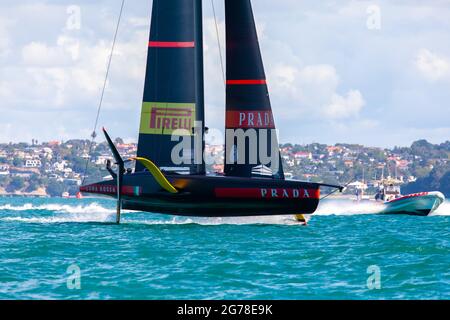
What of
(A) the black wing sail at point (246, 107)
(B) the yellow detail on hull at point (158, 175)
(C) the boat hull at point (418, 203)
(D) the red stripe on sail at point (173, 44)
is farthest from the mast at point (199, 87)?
(C) the boat hull at point (418, 203)

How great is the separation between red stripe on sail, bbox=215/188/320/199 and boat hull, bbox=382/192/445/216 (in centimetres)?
1986

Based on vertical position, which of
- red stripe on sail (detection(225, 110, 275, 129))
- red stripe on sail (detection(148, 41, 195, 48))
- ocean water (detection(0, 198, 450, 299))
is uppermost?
red stripe on sail (detection(148, 41, 195, 48))

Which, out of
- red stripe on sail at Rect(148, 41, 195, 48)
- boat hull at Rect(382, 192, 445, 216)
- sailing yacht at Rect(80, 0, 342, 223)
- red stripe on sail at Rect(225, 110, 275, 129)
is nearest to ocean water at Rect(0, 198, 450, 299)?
sailing yacht at Rect(80, 0, 342, 223)

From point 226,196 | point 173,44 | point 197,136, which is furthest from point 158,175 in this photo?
point 173,44

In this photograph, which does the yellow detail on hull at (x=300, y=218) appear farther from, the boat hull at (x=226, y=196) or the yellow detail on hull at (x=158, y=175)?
the yellow detail on hull at (x=158, y=175)

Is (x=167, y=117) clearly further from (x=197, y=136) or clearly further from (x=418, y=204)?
(x=418, y=204)

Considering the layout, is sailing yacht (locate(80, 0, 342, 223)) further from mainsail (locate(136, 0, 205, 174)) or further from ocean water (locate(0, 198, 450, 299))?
ocean water (locate(0, 198, 450, 299))

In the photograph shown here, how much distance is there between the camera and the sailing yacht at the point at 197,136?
3425 centimetres

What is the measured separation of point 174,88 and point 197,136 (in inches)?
71.5

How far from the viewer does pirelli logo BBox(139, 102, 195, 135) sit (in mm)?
36188

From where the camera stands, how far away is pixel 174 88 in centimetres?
3641
